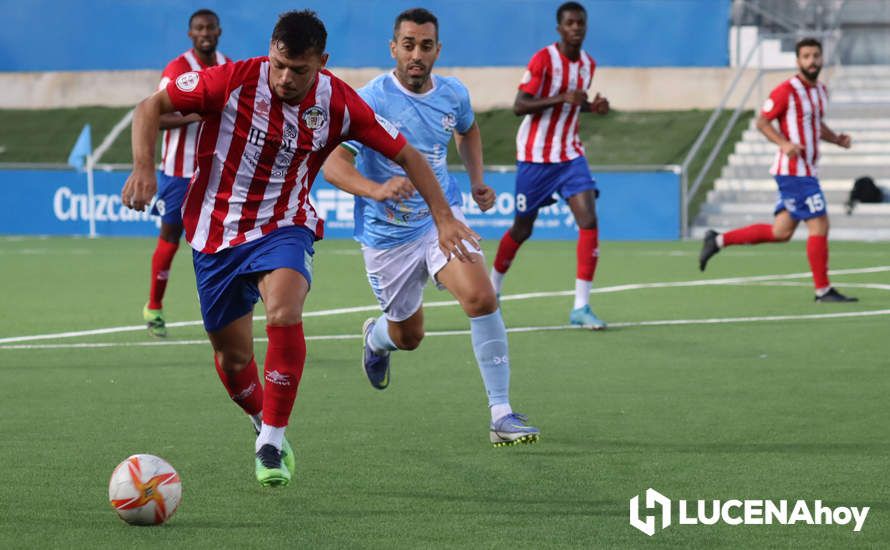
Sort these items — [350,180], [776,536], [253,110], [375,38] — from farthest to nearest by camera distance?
[375,38]
[350,180]
[253,110]
[776,536]

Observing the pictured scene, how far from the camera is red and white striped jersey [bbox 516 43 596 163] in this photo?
12.8m

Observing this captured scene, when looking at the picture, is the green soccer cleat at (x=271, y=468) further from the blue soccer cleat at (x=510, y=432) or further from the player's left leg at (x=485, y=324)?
the player's left leg at (x=485, y=324)

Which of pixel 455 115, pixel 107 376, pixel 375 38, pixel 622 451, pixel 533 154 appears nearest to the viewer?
pixel 622 451

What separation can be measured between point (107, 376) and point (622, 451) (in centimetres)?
367

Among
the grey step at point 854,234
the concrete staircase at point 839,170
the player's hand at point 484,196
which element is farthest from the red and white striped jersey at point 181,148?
the concrete staircase at point 839,170

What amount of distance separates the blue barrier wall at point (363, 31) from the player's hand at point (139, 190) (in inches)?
936

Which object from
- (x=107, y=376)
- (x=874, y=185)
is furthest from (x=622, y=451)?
(x=874, y=185)

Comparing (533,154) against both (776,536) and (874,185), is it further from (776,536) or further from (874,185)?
(874,185)

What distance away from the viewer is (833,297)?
537 inches

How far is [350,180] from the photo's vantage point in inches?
286

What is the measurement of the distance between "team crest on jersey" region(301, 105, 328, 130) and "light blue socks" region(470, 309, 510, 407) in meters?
1.44

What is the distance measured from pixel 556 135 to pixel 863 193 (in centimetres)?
1250

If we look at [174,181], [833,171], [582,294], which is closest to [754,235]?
[582,294]

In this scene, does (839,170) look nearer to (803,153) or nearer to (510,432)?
(803,153)
